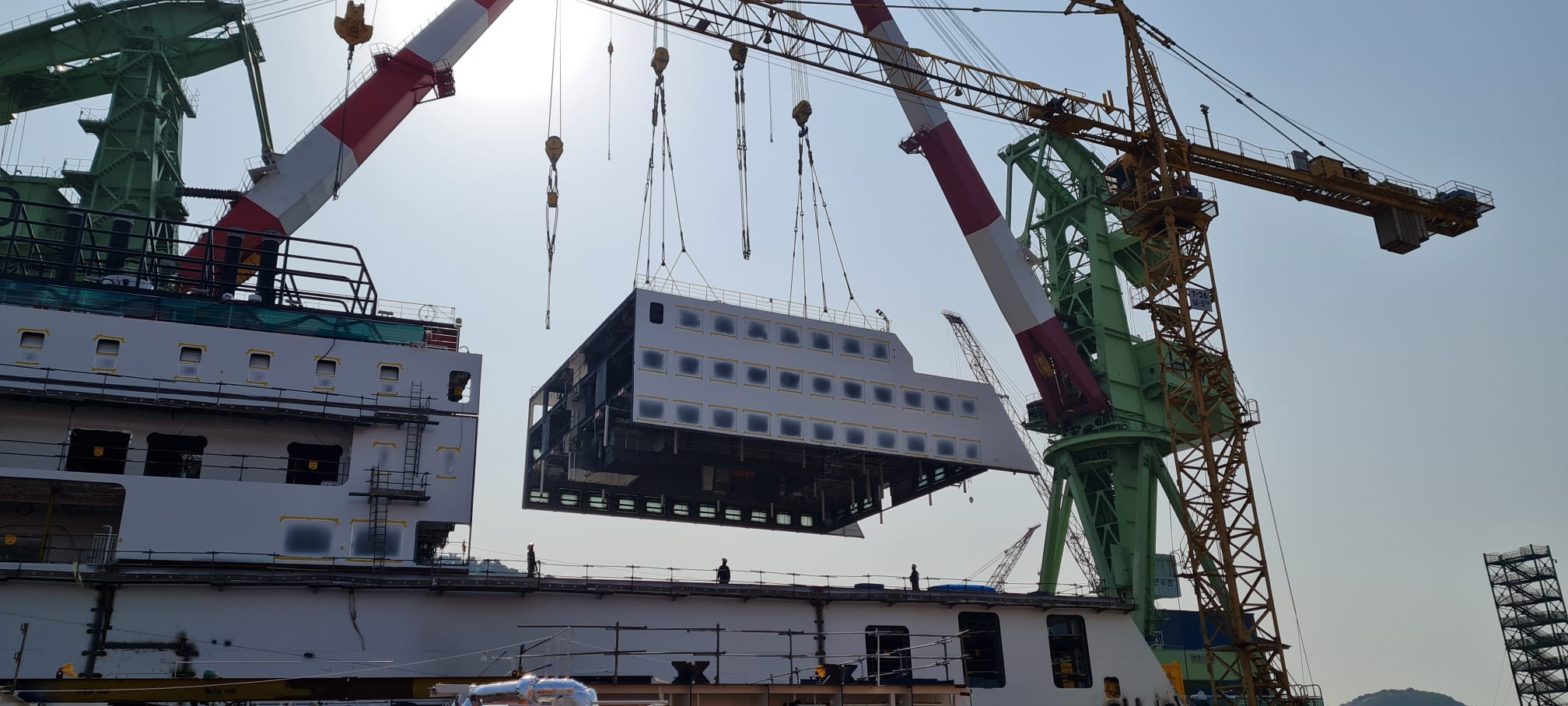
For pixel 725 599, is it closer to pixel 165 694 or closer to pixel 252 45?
pixel 165 694

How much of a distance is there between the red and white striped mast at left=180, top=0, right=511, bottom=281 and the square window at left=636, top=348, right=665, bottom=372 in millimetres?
15071

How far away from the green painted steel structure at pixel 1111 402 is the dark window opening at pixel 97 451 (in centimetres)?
3742

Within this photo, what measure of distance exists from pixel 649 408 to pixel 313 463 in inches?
537

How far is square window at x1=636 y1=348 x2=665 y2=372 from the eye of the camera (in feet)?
147

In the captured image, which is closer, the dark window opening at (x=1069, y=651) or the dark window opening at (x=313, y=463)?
the dark window opening at (x=313, y=463)

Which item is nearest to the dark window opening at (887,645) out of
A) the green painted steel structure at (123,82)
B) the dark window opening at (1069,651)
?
the dark window opening at (1069,651)

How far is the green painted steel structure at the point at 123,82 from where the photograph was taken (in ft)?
172

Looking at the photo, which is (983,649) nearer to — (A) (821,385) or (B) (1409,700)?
(A) (821,385)

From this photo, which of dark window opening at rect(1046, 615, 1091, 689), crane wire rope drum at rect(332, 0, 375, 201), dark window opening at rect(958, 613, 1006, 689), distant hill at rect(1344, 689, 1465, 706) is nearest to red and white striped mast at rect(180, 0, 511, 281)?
crane wire rope drum at rect(332, 0, 375, 201)

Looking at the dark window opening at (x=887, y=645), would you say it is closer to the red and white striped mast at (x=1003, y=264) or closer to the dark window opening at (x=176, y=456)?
the red and white striped mast at (x=1003, y=264)

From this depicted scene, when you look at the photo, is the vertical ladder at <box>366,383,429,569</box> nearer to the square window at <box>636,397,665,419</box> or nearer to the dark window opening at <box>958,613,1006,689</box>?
the square window at <box>636,397,665,419</box>

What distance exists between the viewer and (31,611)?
28.6m

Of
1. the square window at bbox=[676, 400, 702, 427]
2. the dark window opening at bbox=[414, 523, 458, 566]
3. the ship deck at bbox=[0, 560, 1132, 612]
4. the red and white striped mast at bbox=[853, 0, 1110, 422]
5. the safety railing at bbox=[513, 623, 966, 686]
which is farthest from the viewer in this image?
the red and white striped mast at bbox=[853, 0, 1110, 422]

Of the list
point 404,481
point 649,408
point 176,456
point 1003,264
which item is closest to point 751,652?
point 649,408
